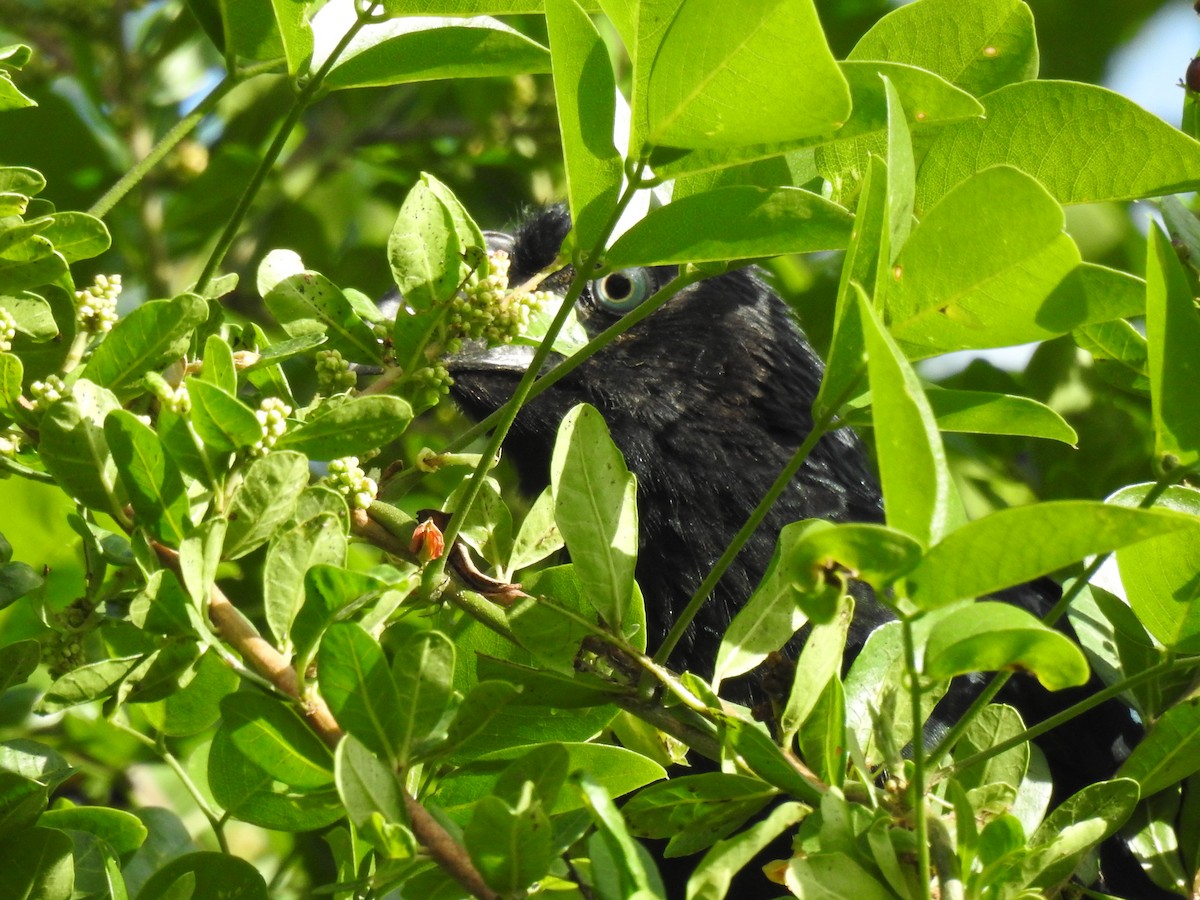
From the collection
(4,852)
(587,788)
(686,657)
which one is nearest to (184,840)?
(4,852)

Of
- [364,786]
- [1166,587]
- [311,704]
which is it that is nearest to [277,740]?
[311,704]

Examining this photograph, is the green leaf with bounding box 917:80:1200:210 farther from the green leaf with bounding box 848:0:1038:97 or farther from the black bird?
the black bird

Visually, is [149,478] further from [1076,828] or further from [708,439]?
[708,439]

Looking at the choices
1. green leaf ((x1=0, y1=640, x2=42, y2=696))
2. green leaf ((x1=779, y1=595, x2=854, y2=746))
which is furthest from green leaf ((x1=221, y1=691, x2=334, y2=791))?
green leaf ((x1=779, y1=595, x2=854, y2=746))

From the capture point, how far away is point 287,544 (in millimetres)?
1044

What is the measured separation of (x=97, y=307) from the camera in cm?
129

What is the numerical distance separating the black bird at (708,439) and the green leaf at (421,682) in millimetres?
1617

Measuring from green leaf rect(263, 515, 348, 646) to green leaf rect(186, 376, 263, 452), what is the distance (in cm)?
8

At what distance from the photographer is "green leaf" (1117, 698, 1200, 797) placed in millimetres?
1244

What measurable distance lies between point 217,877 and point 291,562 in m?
0.40

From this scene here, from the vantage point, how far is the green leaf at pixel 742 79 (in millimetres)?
906

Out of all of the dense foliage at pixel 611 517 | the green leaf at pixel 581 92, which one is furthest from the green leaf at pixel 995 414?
the green leaf at pixel 581 92

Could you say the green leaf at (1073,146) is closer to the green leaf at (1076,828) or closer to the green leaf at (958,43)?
the green leaf at (958,43)

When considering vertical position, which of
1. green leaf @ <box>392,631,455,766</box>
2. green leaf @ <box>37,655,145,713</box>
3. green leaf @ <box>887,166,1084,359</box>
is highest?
green leaf @ <box>887,166,1084,359</box>
